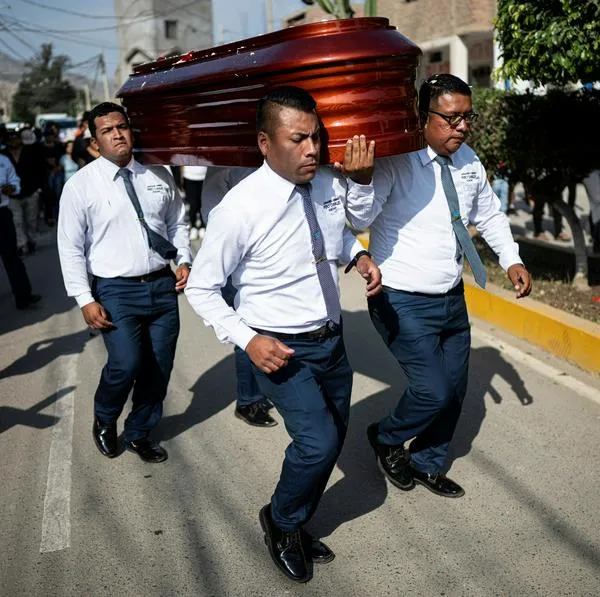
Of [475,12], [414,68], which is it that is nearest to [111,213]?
[414,68]

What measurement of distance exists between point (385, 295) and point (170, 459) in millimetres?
1658

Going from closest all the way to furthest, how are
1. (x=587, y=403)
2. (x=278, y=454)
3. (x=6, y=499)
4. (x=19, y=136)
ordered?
(x=6, y=499), (x=278, y=454), (x=587, y=403), (x=19, y=136)

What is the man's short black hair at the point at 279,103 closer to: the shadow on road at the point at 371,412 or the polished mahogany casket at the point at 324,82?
the polished mahogany casket at the point at 324,82

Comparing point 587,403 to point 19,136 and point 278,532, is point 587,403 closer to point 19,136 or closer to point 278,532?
point 278,532

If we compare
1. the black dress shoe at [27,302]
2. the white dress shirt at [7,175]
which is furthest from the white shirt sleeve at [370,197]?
the white dress shirt at [7,175]

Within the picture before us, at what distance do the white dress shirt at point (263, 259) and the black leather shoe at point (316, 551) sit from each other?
928 millimetres

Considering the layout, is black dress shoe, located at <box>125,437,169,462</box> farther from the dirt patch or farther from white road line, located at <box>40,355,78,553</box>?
the dirt patch

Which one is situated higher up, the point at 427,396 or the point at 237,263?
the point at 237,263

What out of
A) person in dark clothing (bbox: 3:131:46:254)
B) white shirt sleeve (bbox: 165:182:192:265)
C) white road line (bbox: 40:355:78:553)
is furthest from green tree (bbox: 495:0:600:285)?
person in dark clothing (bbox: 3:131:46:254)

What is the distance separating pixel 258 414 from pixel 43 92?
3366 inches

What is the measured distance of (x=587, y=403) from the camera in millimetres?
4910

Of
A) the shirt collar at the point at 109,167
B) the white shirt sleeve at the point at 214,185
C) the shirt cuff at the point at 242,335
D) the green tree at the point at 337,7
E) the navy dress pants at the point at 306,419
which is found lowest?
the navy dress pants at the point at 306,419

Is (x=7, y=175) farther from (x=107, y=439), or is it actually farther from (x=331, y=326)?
(x=331, y=326)

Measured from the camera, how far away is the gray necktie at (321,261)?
3.03 m
